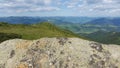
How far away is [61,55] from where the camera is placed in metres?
19.8

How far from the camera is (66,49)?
796 inches

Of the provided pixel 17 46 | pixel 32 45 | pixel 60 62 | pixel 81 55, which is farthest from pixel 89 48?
pixel 17 46

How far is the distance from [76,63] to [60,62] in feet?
4.20

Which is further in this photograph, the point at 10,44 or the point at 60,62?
the point at 10,44

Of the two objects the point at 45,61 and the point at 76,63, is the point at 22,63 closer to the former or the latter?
the point at 45,61

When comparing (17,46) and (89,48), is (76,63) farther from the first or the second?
(17,46)

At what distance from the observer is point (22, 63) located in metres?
20.2

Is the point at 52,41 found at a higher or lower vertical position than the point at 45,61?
higher

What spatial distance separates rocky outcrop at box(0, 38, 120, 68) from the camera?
1936cm

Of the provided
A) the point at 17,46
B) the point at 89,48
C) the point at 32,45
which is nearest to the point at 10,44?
the point at 17,46

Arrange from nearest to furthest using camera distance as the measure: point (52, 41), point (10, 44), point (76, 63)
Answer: point (76, 63), point (52, 41), point (10, 44)

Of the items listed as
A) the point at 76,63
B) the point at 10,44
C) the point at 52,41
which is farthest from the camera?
the point at 10,44

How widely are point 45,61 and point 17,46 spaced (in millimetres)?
3669

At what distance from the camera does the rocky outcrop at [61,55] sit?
19359 millimetres
